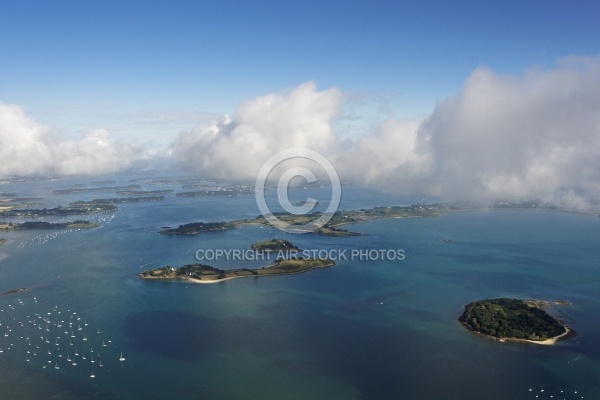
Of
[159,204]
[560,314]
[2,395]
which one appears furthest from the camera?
[159,204]

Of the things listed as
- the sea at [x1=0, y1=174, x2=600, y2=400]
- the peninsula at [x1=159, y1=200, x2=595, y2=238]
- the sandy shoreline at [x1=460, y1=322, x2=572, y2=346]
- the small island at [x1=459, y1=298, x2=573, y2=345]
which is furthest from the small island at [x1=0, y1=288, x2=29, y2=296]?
the sandy shoreline at [x1=460, y1=322, x2=572, y2=346]

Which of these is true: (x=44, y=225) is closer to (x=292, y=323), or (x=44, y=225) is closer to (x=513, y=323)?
(x=292, y=323)

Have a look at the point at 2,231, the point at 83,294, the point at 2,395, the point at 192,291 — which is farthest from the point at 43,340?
the point at 2,231

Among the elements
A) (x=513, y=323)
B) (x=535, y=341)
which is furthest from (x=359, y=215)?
(x=535, y=341)

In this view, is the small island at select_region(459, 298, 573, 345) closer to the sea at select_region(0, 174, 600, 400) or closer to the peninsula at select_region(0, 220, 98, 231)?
the sea at select_region(0, 174, 600, 400)

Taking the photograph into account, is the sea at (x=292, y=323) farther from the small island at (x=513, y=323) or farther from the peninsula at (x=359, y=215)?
the peninsula at (x=359, y=215)

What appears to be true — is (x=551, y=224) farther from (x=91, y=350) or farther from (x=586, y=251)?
(x=91, y=350)

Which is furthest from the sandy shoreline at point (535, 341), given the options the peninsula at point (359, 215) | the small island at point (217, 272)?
the peninsula at point (359, 215)
